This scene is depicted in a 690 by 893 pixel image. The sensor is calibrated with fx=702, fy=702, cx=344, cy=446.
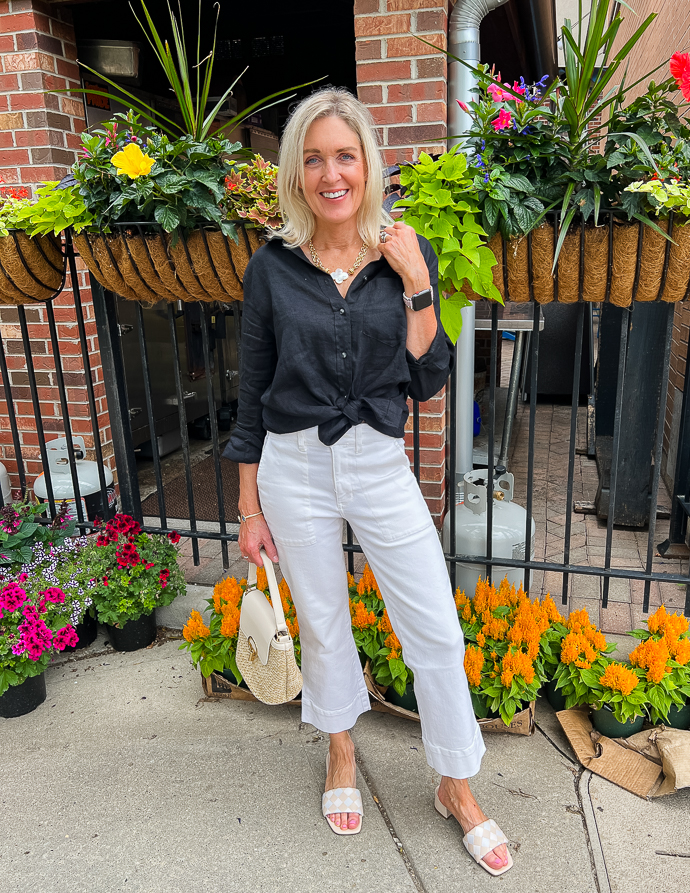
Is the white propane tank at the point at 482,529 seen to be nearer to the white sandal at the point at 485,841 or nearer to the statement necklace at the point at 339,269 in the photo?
the white sandal at the point at 485,841

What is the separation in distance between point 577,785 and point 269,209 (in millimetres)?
2023

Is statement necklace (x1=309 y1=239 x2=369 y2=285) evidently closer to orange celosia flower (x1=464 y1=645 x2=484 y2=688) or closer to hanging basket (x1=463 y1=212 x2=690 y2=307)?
hanging basket (x1=463 y1=212 x2=690 y2=307)

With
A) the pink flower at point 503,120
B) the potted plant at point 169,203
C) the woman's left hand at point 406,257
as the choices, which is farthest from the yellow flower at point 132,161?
the pink flower at point 503,120

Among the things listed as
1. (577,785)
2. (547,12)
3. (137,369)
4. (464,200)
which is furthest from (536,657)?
(547,12)

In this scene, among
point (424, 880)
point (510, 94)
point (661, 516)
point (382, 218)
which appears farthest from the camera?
point (661, 516)

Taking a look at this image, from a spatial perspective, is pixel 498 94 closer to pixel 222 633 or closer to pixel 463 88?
pixel 463 88

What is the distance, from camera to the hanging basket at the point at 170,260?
7.55 feet

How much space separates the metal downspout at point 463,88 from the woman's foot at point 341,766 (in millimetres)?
1277

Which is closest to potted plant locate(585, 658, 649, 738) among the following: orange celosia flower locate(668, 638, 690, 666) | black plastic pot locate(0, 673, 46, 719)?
orange celosia flower locate(668, 638, 690, 666)

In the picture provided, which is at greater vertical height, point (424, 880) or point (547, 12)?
point (547, 12)

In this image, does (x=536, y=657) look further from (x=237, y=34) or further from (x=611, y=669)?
(x=237, y=34)

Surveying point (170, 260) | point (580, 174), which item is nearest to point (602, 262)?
point (580, 174)

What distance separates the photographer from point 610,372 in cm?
487

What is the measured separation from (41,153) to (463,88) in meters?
2.18
